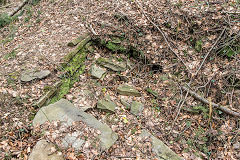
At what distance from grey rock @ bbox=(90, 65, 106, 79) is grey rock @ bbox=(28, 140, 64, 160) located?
268 cm

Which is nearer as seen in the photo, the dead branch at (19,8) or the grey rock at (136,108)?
the grey rock at (136,108)

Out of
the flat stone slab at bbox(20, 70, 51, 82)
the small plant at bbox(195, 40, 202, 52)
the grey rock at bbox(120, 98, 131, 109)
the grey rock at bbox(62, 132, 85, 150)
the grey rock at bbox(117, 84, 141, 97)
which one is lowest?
the grey rock at bbox(120, 98, 131, 109)

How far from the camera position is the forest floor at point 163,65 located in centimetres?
420

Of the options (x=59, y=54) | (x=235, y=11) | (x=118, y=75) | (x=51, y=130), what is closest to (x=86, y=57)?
(x=59, y=54)

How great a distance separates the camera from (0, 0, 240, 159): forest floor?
4.20 metres

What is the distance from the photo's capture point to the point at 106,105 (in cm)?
488

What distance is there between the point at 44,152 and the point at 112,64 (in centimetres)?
362

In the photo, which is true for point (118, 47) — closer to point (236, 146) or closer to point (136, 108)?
point (136, 108)

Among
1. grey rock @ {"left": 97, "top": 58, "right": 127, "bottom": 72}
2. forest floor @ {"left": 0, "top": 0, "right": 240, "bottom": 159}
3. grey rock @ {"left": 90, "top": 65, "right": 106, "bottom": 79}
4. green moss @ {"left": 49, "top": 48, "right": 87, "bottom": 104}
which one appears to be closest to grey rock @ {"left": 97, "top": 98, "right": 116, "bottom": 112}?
forest floor @ {"left": 0, "top": 0, "right": 240, "bottom": 159}

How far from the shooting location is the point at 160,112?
16.8 ft

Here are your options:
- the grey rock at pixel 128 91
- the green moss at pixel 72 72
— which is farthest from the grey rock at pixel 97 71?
the grey rock at pixel 128 91

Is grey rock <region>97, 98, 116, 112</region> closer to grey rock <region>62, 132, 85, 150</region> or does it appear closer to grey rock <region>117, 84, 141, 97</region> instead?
grey rock <region>117, 84, 141, 97</region>

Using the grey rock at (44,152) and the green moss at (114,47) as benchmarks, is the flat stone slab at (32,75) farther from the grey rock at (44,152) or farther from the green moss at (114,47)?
Result: the green moss at (114,47)

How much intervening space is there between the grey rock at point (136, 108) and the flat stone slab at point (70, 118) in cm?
113
